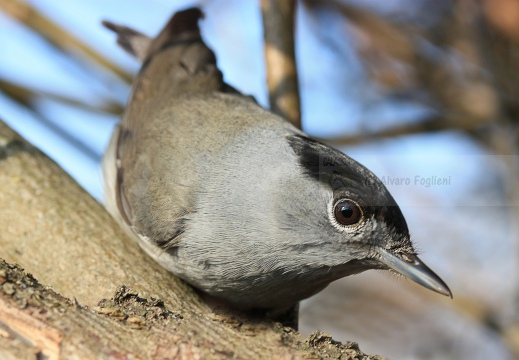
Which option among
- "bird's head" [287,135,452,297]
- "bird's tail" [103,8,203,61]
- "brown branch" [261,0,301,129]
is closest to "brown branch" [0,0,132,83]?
"bird's tail" [103,8,203,61]

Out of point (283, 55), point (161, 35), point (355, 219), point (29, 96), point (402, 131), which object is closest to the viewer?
point (355, 219)

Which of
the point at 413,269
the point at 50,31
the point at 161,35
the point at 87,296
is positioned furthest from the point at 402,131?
the point at 87,296

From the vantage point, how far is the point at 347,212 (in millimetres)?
3393

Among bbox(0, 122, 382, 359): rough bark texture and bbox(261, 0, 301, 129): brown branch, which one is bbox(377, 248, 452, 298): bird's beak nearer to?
bbox(0, 122, 382, 359): rough bark texture

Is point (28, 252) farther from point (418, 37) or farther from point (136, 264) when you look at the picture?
point (418, 37)

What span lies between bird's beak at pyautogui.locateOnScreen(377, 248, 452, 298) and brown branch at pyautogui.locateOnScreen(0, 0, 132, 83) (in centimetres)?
337

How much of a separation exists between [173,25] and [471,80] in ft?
14.5

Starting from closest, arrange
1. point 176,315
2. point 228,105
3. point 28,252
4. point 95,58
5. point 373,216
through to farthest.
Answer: point 176,315 → point 373,216 → point 28,252 → point 228,105 → point 95,58

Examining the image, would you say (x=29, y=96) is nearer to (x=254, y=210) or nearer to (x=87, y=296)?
(x=87, y=296)

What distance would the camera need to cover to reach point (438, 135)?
626 cm

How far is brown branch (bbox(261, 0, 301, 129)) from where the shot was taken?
15.1ft

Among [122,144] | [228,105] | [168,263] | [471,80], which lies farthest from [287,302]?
[471,80]

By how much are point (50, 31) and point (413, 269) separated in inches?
162

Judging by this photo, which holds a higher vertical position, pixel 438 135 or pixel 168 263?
pixel 438 135
